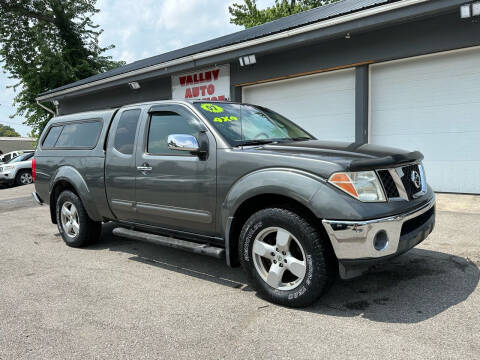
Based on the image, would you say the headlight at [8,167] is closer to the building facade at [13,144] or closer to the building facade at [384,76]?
the building facade at [384,76]

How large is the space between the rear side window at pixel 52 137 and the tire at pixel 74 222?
859mm

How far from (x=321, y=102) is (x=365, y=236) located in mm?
7090

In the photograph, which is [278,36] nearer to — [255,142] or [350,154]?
[255,142]

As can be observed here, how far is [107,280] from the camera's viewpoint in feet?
13.3

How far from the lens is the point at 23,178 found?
18234mm

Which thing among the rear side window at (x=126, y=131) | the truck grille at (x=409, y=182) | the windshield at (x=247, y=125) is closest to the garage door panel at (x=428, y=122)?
the windshield at (x=247, y=125)

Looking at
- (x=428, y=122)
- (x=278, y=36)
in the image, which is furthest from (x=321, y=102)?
(x=428, y=122)

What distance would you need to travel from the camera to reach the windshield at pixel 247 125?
3879 mm

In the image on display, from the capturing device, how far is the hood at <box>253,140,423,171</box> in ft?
9.77

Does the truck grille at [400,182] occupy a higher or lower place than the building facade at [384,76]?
lower

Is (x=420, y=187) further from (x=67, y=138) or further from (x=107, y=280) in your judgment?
(x=67, y=138)

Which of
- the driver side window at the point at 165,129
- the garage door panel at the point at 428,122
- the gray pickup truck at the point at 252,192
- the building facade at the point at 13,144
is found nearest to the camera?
the gray pickup truck at the point at 252,192

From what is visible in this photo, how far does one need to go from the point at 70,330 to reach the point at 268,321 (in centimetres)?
149

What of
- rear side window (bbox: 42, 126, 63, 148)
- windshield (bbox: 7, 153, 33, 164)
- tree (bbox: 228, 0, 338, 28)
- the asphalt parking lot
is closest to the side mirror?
the asphalt parking lot
